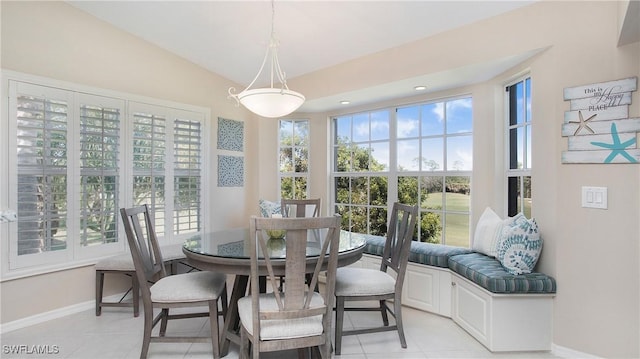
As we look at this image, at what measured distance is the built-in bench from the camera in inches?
89.8

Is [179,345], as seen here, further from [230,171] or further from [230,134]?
[230,134]

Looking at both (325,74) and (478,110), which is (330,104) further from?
(478,110)

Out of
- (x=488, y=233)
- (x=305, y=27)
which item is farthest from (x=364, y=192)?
(x=305, y=27)

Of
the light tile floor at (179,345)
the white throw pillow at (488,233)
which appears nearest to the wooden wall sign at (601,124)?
the white throw pillow at (488,233)

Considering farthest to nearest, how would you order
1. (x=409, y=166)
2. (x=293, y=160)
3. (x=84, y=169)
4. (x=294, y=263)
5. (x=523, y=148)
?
(x=293, y=160) → (x=409, y=166) → (x=84, y=169) → (x=523, y=148) → (x=294, y=263)

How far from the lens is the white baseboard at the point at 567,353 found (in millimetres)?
2160

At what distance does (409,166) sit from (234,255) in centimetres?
253

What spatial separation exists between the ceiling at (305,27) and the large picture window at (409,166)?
0.38 meters

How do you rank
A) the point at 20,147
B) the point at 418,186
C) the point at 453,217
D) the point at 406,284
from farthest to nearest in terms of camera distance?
the point at 418,186
the point at 453,217
the point at 406,284
the point at 20,147

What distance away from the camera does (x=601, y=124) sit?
83.3 inches

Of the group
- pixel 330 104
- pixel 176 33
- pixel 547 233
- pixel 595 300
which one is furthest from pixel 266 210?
pixel 595 300

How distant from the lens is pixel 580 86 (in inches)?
86.6

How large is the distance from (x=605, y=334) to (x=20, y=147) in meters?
4.44

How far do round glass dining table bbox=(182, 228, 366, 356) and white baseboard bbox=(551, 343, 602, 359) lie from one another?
1.49 metres
